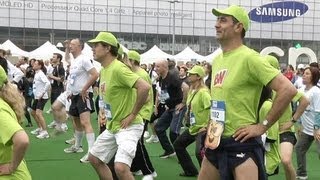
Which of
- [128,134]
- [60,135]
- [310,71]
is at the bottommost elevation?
[60,135]

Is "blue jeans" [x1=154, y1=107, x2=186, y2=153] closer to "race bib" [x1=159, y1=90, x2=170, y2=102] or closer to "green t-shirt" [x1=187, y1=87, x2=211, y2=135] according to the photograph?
"race bib" [x1=159, y1=90, x2=170, y2=102]

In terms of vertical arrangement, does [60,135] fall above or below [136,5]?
below

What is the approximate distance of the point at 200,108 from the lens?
780cm

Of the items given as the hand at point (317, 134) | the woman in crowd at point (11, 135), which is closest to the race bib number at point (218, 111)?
the woman in crowd at point (11, 135)

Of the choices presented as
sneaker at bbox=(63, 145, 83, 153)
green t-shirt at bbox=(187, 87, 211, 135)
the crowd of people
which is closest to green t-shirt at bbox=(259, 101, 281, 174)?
the crowd of people

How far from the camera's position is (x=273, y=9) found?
7069cm

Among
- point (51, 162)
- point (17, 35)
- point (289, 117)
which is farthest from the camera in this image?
point (17, 35)

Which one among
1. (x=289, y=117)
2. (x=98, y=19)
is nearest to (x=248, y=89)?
(x=289, y=117)

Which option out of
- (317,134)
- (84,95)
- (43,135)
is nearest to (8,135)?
(317,134)

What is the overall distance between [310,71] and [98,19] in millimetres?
58208

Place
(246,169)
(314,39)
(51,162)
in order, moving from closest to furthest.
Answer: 1. (246,169)
2. (51,162)
3. (314,39)

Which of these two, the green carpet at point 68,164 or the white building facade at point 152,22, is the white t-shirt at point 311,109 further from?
the white building facade at point 152,22

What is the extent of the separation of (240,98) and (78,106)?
5314mm

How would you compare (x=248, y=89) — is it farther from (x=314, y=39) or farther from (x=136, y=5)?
(x=314, y=39)
